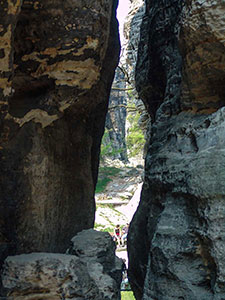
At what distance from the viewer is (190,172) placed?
8.43 feet

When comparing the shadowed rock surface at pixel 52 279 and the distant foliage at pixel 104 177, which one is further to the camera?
the distant foliage at pixel 104 177

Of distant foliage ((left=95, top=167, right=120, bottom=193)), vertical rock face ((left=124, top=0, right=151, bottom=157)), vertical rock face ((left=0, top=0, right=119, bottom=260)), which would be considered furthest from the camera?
distant foliage ((left=95, top=167, right=120, bottom=193))

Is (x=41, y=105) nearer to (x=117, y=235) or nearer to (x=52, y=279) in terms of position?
(x=52, y=279)

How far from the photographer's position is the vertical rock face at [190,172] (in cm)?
232

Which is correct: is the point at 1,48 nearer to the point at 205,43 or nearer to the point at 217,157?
the point at 205,43

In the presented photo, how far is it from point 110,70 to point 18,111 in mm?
1861

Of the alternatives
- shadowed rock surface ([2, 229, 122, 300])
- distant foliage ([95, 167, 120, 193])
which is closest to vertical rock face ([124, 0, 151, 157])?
shadowed rock surface ([2, 229, 122, 300])

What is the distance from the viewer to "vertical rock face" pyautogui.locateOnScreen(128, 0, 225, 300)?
2316mm

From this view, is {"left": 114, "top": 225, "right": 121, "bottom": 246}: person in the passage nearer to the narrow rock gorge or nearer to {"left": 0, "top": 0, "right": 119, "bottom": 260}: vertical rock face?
the narrow rock gorge

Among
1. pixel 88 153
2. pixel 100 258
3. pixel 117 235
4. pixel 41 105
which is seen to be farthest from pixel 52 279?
pixel 117 235

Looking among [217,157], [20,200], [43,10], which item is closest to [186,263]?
[217,157]

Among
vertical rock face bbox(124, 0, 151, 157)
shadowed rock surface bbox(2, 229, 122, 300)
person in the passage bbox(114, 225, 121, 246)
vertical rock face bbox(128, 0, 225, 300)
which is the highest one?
vertical rock face bbox(124, 0, 151, 157)

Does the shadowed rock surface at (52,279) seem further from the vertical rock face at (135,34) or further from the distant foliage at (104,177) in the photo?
the distant foliage at (104,177)

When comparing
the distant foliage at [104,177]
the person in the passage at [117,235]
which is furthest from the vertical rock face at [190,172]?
the distant foliage at [104,177]
